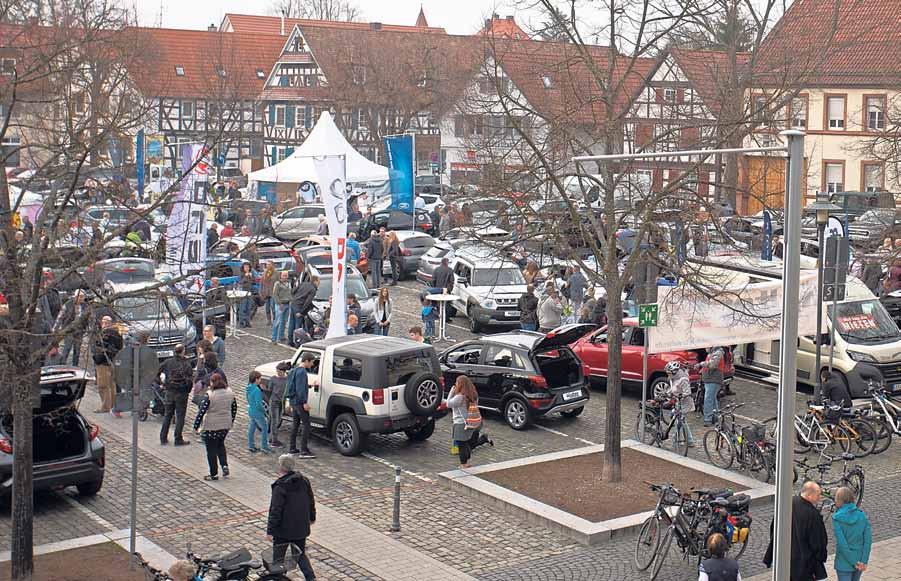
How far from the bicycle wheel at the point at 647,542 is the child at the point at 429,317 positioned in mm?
14562

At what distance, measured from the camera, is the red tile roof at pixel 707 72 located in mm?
20906

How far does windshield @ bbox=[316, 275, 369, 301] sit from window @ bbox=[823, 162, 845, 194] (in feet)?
116

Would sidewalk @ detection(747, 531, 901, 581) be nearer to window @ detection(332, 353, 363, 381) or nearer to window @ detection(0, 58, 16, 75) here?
window @ detection(332, 353, 363, 381)

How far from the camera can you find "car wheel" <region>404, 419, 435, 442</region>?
20.0m

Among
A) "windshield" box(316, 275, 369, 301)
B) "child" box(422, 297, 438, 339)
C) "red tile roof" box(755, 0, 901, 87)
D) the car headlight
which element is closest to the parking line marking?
"child" box(422, 297, 438, 339)

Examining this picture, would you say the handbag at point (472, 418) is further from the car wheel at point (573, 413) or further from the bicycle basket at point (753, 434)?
the bicycle basket at point (753, 434)

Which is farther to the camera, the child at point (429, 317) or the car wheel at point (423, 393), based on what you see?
the child at point (429, 317)

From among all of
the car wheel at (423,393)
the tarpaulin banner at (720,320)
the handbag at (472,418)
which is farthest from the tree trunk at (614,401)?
the tarpaulin banner at (720,320)

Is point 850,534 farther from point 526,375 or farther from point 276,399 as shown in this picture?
point 276,399

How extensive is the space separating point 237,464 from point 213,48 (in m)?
68.9

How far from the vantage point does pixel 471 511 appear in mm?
16750

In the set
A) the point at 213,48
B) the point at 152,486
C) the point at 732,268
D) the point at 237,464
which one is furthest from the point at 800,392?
the point at 213,48

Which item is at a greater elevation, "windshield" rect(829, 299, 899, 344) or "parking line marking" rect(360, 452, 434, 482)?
"windshield" rect(829, 299, 899, 344)

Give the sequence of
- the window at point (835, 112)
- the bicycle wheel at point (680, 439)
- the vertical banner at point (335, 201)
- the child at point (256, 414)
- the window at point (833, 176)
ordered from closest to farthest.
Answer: the child at point (256, 414), the bicycle wheel at point (680, 439), the vertical banner at point (335, 201), the window at point (835, 112), the window at point (833, 176)
